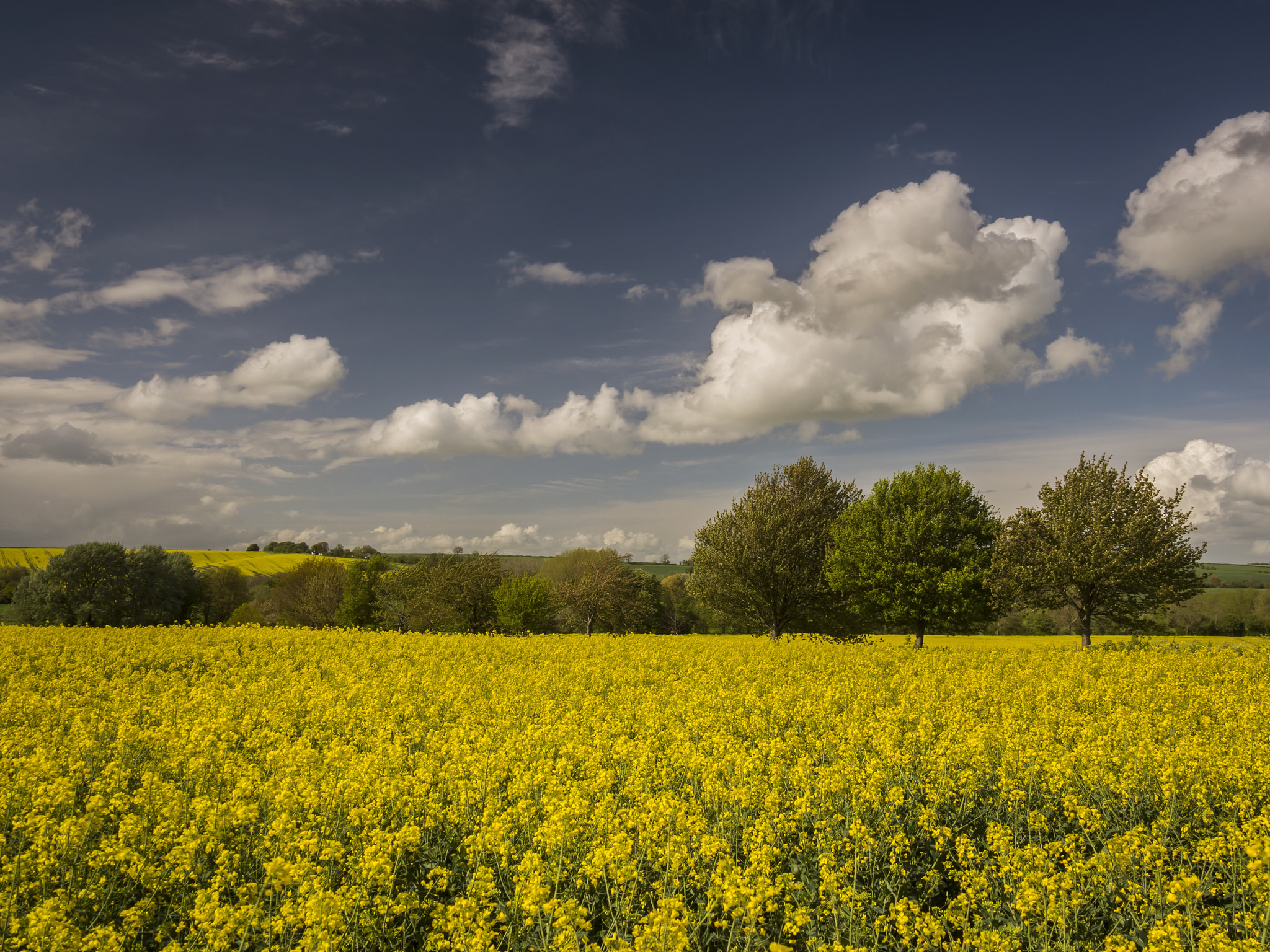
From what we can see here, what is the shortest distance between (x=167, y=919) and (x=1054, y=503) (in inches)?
1335

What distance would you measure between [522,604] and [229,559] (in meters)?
72.5

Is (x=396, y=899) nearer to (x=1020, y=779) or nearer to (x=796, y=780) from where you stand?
(x=796, y=780)

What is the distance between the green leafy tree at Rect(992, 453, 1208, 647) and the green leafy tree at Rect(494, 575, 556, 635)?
31768 mm

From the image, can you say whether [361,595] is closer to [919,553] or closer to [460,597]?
[460,597]

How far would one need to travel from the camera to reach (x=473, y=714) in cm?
1017

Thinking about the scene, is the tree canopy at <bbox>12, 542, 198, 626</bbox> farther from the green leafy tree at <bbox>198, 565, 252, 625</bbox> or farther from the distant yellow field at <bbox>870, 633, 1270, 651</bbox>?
the distant yellow field at <bbox>870, 633, 1270, 651</bbox>

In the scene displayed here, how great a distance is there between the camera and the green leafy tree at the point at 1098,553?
2627 centimetres

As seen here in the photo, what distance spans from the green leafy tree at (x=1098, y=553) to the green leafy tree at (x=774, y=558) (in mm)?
9209

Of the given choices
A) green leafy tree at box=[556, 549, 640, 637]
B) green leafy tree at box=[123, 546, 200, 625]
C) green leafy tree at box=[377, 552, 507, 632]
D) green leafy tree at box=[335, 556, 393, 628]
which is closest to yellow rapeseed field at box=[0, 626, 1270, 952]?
green leafy tree at box=[556, 549, 640, 637]

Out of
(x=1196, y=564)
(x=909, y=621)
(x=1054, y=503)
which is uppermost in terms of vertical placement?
(x=1054, y=503)

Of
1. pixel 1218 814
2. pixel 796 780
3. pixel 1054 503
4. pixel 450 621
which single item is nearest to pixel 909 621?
pixel 1054 503

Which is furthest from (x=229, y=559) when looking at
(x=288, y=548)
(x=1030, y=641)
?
(x=1030, y=641)

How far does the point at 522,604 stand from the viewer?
157 ft

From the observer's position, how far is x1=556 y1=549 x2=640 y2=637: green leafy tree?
49906 mm
